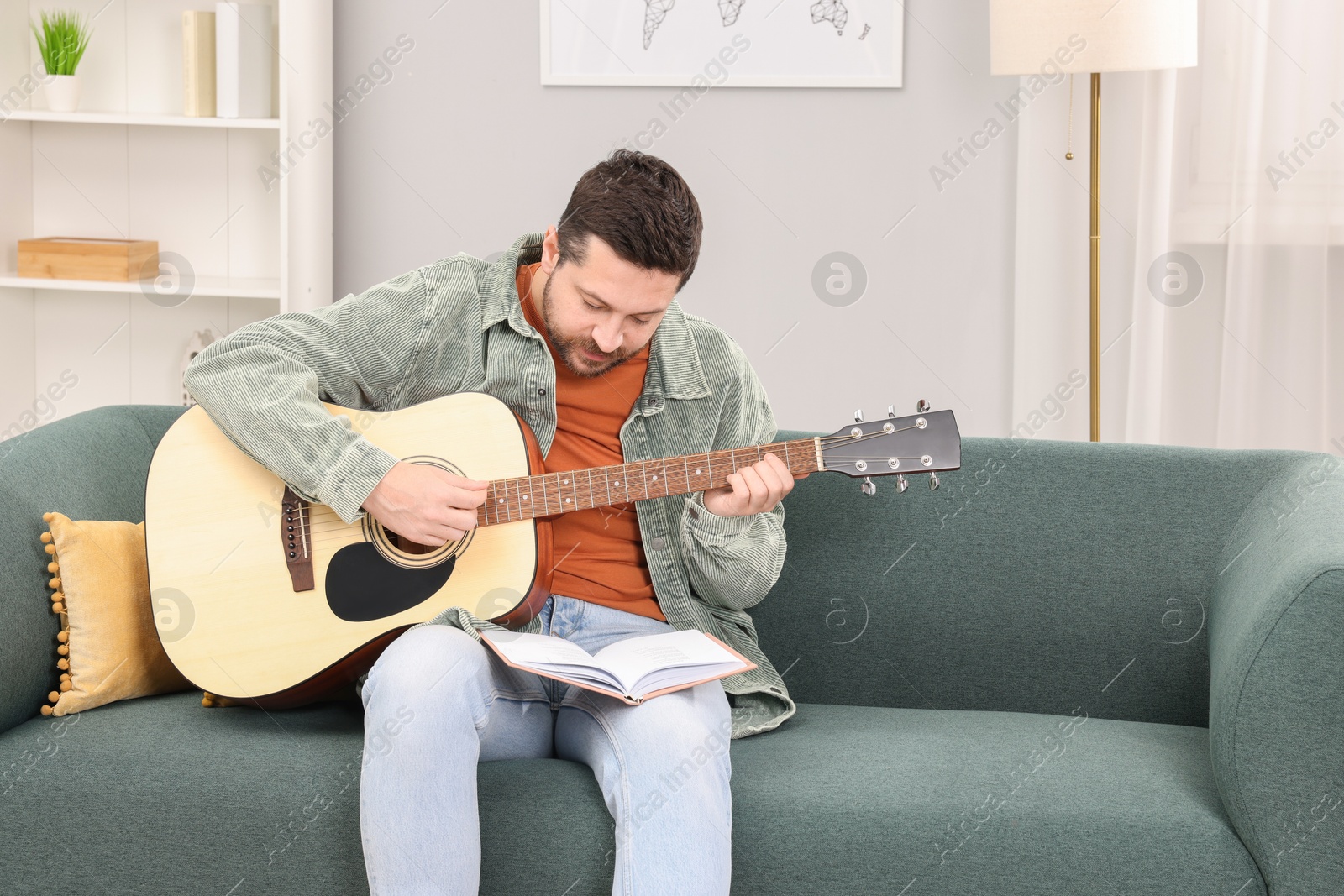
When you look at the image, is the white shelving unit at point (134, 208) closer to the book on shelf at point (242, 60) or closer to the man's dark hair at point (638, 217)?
the book on shelf at point (242, 60)

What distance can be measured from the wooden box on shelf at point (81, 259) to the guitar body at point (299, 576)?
1422 millimetres

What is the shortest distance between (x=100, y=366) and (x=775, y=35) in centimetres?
188

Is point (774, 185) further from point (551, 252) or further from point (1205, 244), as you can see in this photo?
point (551, 252)

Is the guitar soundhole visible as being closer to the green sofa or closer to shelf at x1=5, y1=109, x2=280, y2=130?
the green sofa

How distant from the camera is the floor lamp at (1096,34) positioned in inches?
89.0

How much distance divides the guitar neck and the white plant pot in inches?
75.3

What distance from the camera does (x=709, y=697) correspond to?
4.68 ft

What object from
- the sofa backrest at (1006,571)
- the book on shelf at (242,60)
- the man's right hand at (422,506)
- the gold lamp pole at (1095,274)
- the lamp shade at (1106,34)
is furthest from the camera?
the book on shelf at (242,60)

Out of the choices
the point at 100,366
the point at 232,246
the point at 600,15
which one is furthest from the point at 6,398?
the point at 600,15

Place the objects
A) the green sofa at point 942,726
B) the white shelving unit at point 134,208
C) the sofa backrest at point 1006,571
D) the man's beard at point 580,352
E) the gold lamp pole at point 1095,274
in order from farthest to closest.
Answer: the white shelving unit at point 134,208, the gold lamp pole at point 1095,274, the sofa backrest at point 1006,571, the man's beard at point 580,352, the green sofa at point 942,726

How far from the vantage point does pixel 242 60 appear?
2.69 meters

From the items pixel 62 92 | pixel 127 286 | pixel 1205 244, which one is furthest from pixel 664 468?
pixel 62 92

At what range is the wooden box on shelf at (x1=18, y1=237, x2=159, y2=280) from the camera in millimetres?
2756

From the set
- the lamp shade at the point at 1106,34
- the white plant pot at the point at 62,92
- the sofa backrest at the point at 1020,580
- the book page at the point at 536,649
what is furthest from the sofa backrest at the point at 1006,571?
the white plant pot at the point at 62,92
